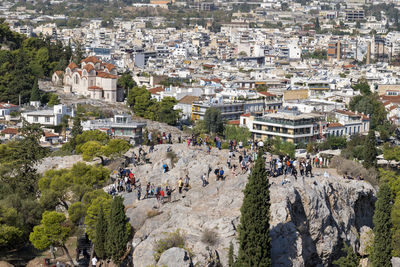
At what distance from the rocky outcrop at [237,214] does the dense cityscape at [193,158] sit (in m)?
0.05

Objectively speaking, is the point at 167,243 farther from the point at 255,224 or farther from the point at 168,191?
→ the point at 168,191

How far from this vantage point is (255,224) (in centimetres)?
2209

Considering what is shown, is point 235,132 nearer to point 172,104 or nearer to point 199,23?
point 172,104

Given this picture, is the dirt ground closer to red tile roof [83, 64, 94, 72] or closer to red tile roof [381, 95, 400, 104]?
red tile roof [83, 64, 94, 72]

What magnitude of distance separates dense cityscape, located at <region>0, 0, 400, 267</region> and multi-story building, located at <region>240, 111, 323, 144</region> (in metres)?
0.11

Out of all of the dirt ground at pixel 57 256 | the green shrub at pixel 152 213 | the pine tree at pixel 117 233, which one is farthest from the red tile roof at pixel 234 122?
the pine tree at pixel 117 233

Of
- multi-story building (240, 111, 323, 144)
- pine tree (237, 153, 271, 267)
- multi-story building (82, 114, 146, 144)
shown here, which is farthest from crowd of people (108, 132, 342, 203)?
multi-story building (240, 111, 323, 144)

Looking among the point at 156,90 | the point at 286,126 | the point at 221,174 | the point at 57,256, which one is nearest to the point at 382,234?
the point at 221,174

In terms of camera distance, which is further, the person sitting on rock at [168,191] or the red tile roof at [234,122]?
the red tile roof at [234,122]

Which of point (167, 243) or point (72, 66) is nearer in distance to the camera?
point (167, 243)

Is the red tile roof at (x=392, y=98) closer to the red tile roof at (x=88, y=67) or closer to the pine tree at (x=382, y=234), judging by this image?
the red tile roof at (x=88, y=67)

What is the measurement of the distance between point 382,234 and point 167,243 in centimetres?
655

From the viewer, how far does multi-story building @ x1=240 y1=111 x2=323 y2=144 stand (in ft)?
187

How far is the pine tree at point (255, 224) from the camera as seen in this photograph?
21969 millimetres
